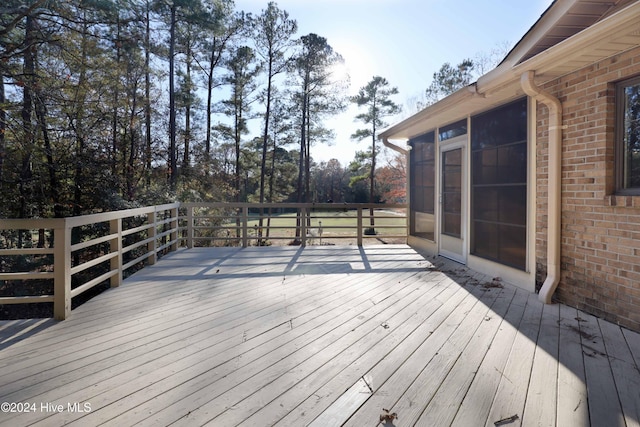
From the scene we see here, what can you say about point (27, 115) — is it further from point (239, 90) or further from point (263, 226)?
point (239, 90)

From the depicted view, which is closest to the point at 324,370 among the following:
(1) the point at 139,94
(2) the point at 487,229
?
(2) the point at 487,229

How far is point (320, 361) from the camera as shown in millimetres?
2053

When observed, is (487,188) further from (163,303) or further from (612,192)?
(163,303)

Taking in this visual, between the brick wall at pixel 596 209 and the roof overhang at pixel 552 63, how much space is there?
151 millimetres

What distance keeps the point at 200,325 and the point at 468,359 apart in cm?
193

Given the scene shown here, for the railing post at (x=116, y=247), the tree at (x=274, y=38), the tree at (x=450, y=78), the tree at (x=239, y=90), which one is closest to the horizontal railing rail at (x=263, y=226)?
the railing post at (x=116, y=247)

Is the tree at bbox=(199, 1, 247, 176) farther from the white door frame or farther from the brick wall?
the brick wall

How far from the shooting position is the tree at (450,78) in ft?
48.6

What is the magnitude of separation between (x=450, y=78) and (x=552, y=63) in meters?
13.9

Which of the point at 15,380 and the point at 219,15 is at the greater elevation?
the point at 219,15

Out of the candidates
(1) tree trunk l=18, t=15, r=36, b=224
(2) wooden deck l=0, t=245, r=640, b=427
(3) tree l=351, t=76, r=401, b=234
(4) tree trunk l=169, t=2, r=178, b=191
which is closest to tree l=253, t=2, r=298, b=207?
(4) tree trunk l=169, t=2, r=178, b=191

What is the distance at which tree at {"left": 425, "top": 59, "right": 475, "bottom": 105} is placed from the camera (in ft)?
48.6

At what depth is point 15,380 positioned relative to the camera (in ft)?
5.95

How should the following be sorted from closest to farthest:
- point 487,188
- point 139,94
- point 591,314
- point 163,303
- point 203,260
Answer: point 591,314
point 163,303
point 487,188
point 203,260
point 139,94
